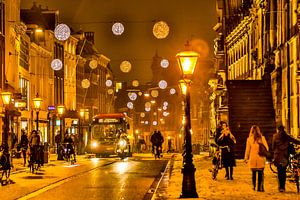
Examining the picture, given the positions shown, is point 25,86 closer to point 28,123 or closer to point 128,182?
point 28,123

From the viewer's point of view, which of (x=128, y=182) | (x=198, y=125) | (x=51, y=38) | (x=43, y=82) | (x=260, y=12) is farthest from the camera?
(x=198, y=125)

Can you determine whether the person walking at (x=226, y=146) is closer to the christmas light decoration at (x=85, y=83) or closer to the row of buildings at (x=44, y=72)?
the row of buildings at (x=44, y=72)

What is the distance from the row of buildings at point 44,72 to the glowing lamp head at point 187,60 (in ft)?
60.0

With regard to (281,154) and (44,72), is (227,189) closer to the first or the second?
(281,154)

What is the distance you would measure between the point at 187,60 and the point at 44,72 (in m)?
54.6

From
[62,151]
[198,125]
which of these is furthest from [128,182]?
[198,125]

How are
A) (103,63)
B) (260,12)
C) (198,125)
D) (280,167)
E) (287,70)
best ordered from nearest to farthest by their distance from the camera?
(280,167) < (287,70) < (260,12) < (198,125) < (103,63)

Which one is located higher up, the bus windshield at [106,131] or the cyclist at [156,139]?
the bus windshield at [106,131]

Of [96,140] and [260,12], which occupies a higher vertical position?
[260,12]

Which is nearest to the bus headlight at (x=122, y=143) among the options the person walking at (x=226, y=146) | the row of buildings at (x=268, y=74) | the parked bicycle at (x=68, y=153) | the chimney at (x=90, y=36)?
the parked bicycle at (x=68, y=153)

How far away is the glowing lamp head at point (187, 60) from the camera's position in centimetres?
1869

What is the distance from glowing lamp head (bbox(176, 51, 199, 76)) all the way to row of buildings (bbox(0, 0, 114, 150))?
60.0 ft

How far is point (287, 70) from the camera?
34250 millimetres

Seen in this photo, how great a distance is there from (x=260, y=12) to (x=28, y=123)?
27.4 meters
